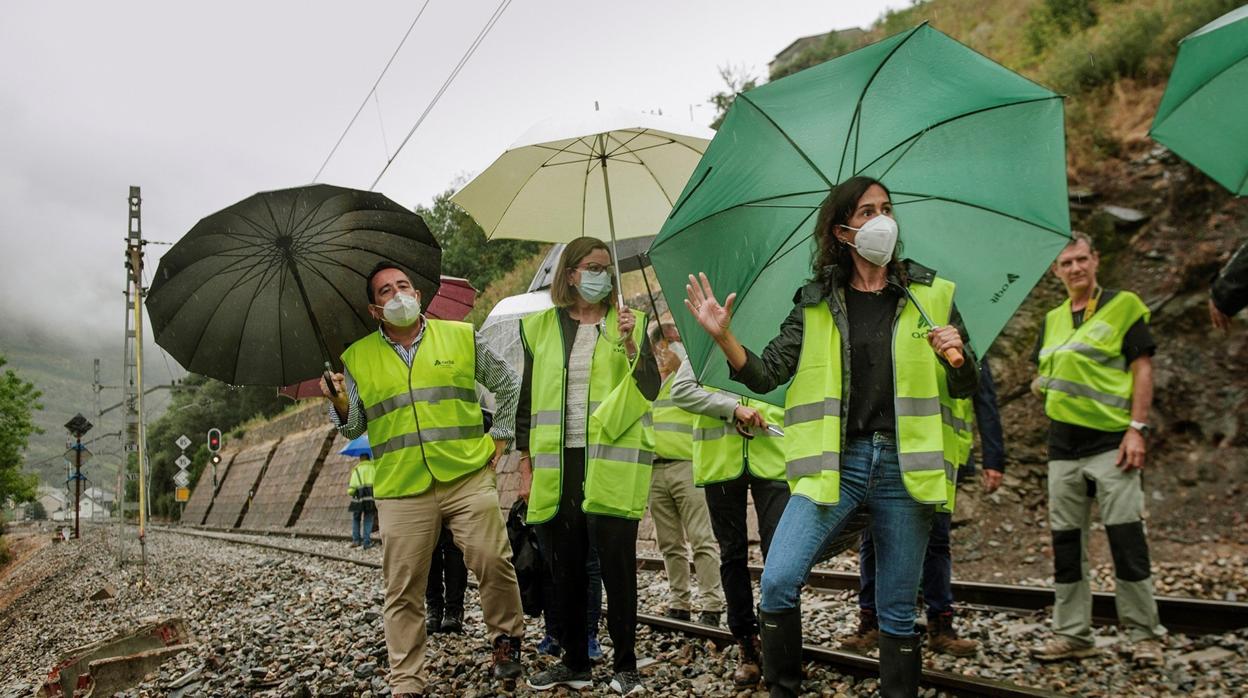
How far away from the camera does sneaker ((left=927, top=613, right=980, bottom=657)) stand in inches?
203

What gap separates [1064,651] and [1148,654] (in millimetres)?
412

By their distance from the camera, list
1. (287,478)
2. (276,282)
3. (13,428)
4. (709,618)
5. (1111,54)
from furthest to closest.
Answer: (13,428)
(287,478)
(1111,54)
(709,618)
(276,282)

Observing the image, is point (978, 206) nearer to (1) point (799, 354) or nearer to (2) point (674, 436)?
(1) point (799, 354)

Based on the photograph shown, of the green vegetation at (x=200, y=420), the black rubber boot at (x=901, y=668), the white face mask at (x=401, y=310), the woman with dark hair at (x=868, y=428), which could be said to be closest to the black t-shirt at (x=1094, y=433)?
the woman with dark hair at (x=868, y=428)

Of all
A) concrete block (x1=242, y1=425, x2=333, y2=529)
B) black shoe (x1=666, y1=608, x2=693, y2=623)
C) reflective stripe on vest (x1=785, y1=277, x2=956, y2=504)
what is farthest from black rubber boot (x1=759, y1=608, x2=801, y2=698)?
concrete block (x1=242, y1=425, x2=333, y2=529)

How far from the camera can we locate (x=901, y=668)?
10.4 feet

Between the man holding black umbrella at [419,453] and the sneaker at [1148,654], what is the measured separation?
3271 mm

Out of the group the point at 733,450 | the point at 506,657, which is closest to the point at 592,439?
the point at 733,450

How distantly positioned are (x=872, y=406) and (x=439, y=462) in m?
2.46

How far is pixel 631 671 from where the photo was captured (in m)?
4.74

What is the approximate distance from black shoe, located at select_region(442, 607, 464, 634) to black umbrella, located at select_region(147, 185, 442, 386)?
267cm

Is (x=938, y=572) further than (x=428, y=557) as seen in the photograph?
Yes

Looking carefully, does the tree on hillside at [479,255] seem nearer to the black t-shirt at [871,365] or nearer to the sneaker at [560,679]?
the sneaker at [560,679]

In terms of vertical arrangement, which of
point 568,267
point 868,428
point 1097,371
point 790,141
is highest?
point 790,141
